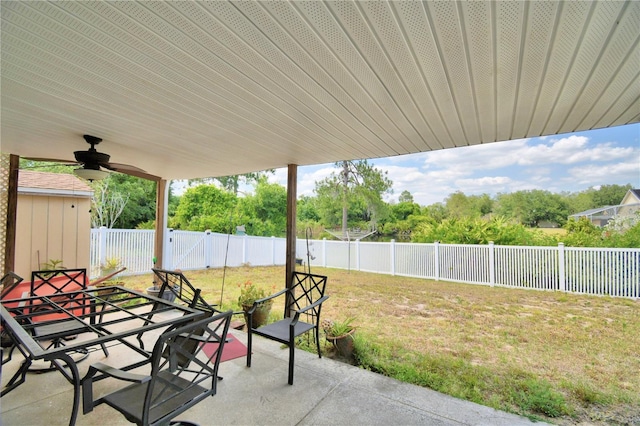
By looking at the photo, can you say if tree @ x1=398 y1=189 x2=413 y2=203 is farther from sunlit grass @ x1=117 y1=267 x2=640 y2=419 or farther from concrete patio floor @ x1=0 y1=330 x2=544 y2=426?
concrete patio floor @ x1=0 y1=330 x2=544 y2=426

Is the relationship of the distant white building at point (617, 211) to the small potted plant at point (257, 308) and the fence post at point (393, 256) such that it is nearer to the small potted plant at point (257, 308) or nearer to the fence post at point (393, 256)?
the fence post at point (393, 256)

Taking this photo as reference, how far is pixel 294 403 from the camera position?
1.99 metres

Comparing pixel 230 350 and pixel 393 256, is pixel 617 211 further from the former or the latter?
pixel 230 350

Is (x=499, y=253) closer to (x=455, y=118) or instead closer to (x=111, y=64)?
(x=455, y=118)

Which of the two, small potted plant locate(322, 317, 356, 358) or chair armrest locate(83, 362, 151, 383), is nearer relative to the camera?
chair armrest locate(83, 362, 151, 383)

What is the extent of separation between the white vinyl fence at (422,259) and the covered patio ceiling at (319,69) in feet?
6.96

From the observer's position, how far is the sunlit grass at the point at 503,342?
2.27 metres

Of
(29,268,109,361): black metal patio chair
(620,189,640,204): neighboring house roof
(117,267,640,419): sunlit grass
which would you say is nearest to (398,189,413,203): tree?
(117,267,640,419): sunlit grass

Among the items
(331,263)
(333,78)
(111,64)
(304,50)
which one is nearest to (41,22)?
(111,64)

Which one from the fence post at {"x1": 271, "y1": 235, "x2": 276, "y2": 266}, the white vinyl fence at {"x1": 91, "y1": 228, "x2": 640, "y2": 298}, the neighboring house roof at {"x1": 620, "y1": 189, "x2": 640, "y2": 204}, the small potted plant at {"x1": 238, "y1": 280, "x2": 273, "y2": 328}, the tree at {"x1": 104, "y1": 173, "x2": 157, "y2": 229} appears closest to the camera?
the small potted plant at {"x1": 238, "y1": 280, "x2": 273, "y2": 328}

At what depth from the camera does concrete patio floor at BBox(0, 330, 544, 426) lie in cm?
181

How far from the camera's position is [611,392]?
90.4 inches

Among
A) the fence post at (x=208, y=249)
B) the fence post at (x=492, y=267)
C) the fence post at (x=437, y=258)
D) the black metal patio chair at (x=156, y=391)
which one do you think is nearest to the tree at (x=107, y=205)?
the fence post at (x=208, y=249)

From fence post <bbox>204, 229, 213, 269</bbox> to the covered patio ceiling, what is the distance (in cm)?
567
